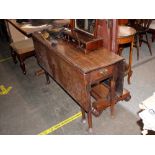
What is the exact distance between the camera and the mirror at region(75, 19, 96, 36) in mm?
2193

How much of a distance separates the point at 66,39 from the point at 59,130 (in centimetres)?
109

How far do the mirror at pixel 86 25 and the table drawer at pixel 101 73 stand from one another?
525 mm

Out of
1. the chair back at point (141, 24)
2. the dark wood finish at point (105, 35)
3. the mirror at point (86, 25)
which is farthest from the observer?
the chair back at point (141, 24)

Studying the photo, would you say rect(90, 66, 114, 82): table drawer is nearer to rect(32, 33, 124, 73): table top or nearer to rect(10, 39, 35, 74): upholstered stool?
rect(32, 33, 124, 73): table top

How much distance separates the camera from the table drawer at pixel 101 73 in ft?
6.14

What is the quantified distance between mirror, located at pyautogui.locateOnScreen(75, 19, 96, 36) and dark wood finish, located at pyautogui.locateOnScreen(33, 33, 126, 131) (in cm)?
24

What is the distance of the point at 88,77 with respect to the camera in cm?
184

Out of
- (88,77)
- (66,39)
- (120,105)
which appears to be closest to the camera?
(88,77)

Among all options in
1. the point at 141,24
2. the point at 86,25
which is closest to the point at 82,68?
the point at 86,25

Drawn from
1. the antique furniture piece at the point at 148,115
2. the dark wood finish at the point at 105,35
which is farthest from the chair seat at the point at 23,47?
the antique furniture piece at the point at 148,115

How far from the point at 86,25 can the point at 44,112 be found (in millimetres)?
1233

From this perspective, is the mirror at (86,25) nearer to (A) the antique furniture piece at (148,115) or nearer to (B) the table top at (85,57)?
(B) the table top at (85,57)
